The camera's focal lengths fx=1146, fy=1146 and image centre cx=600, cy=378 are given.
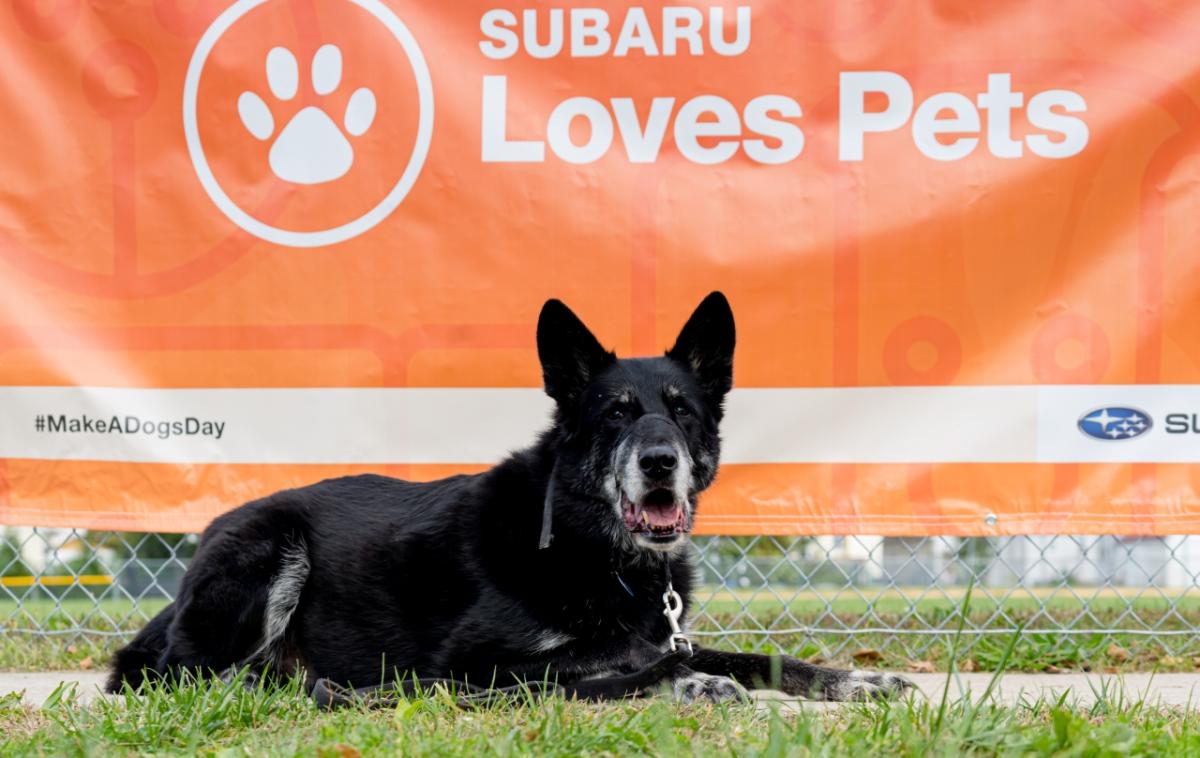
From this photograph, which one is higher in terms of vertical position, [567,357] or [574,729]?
[567,357]

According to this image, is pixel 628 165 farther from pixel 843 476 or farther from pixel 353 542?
pixel 353 542

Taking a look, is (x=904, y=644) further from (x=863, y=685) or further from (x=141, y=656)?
(x=141, y=656)

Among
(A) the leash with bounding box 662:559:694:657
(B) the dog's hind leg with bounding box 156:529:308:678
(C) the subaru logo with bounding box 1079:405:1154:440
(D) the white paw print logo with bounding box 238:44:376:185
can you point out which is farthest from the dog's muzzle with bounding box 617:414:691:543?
(D) the white paw print logo with bounding box 238:44:376:185

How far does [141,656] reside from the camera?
340cm

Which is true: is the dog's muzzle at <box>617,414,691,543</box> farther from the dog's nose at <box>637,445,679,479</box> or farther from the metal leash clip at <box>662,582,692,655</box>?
the metal leash clip at <box>662,582,692,655</box>

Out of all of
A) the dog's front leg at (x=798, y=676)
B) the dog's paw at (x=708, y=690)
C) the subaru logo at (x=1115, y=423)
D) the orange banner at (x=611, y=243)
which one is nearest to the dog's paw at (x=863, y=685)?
the dog's front leg at (x=798, y=676)

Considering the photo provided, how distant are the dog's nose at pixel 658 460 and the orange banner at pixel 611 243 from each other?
1.03 meters

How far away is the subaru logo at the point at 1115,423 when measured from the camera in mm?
3863

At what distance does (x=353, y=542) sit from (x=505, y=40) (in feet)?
6.11

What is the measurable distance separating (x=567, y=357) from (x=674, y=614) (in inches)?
31.0

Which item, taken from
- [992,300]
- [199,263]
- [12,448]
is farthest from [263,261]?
[992,300]

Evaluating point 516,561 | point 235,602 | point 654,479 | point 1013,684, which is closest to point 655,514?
point 654,479

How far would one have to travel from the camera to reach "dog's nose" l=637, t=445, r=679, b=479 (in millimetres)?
2984

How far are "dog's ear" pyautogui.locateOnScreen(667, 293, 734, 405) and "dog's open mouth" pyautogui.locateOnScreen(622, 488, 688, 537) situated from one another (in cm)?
42
